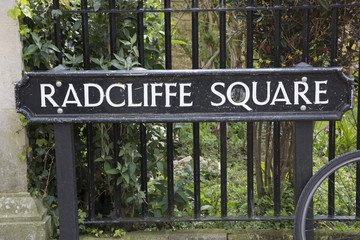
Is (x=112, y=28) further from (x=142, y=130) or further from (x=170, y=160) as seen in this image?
(x=170, y=160)

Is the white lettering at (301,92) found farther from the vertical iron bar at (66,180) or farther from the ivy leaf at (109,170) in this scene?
the vertical iron bar at (66,180)

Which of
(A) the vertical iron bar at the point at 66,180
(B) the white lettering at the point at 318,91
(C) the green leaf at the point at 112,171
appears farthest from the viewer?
(C) the green leaf at the point at 112,171

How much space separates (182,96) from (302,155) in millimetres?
833

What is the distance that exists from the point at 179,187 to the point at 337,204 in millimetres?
1375

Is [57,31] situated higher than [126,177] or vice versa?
[57,31]

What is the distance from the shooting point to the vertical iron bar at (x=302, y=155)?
3012mm

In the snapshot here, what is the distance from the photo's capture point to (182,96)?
2.96 meters

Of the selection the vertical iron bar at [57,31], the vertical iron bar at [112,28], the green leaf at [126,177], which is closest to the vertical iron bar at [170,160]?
the green leaf at [126,177]

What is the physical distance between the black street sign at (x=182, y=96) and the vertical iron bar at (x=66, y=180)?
4.9 inches

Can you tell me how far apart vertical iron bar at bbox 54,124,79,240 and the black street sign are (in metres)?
0.12

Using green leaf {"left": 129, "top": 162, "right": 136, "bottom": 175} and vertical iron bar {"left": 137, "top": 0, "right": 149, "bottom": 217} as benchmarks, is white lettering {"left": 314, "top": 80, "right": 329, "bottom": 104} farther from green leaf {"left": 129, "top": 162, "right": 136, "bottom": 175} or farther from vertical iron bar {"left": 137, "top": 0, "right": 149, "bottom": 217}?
green leaf {"left": 129, "top": 162, "right": 136, "bottom": 175}

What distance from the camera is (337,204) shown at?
3.98 metres

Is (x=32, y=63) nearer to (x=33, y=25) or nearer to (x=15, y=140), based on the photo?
(x=33, y=25)

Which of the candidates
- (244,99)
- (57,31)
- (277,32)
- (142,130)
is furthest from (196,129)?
(57,31)
